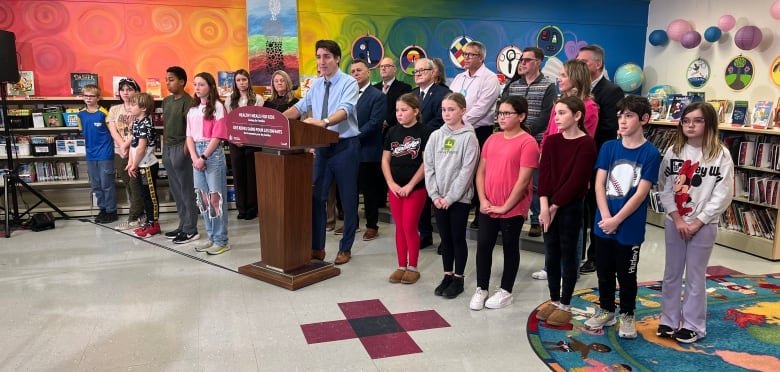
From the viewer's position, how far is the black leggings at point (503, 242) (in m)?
3.25

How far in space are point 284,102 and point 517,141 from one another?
307 cm

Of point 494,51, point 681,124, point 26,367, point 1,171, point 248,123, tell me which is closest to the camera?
point 26,367

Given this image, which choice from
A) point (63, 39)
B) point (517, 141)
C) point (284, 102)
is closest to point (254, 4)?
point (284, 102)

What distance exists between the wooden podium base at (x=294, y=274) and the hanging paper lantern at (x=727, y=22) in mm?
5201

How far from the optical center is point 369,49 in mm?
6746

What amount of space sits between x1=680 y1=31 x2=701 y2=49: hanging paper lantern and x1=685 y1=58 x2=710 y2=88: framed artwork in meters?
0.21

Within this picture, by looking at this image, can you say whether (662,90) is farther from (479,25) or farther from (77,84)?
(77,84)

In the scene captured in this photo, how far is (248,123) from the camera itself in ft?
11.7

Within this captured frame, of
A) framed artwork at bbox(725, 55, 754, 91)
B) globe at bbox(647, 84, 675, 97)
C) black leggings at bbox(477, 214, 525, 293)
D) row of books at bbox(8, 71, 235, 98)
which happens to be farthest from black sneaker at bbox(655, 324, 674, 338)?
row of books at bbox(8, 71, 235, 98)

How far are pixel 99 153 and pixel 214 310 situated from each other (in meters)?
3.23

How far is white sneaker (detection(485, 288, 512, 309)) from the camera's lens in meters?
3.32

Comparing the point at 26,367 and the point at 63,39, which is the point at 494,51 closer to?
the point at 63,39

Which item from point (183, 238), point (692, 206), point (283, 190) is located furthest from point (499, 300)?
point (183, 238)

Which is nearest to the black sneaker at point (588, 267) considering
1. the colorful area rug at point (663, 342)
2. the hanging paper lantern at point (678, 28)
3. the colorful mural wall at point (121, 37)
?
the colorful area rug at point (663, 342)
